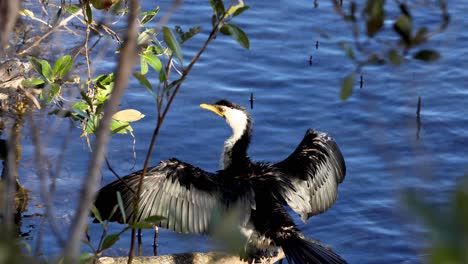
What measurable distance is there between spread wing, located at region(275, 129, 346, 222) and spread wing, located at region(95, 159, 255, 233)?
18.3 inches

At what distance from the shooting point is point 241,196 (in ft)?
18.5

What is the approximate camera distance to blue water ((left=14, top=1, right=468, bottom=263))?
7066 mm

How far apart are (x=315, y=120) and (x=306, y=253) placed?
318 centimetres

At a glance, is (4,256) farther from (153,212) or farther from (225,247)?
(153,212)

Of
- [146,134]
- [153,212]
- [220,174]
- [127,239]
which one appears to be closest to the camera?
[153,212]

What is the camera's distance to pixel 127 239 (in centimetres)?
681

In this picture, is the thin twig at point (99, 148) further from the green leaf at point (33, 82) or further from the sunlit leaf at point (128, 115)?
the sunlit leaf at point (128, 115)

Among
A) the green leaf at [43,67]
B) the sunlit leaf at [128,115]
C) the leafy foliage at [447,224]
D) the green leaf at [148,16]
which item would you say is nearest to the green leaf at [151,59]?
the sunlit leaf at [128,115]

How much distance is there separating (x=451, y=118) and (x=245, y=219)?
11.9 ft

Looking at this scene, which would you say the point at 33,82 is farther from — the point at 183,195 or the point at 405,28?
the point at 405,28

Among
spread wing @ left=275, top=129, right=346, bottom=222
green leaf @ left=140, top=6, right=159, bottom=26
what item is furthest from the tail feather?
green leaf @ left=140, top=6, right=159, bottom=26

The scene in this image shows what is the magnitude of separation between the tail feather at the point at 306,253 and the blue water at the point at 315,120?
1.15 metres

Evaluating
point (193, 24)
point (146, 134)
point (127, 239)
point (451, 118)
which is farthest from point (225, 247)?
point (193, 24)

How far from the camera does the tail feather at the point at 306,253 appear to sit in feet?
17.4
